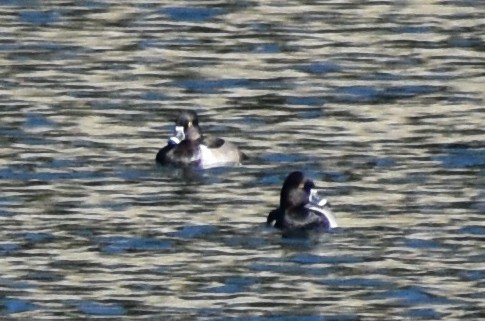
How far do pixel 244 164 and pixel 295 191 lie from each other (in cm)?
232

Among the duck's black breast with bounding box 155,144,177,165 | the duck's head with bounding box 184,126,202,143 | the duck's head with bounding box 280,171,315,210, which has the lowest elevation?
the duck's black breast with bounding box 155,144,177,165

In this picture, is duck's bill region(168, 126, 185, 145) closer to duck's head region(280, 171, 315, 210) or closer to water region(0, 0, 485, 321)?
water region(0, 0, 485, 321)

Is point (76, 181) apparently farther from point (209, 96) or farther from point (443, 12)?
point (443, 12)

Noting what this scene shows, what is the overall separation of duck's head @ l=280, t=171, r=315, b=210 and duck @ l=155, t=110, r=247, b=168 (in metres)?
2.05

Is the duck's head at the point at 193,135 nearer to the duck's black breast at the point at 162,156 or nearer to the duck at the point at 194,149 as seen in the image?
the duck at the point at 194,149

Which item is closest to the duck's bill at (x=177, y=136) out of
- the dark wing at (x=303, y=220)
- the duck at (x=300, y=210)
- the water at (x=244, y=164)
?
the water at (x=244, y=164)

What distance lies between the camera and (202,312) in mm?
18453

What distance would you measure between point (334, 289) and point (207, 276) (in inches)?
42.0

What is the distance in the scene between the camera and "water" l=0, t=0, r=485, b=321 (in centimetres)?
1914

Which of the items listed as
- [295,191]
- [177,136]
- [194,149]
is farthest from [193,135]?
[295,191]

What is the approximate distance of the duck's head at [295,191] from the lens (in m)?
22.1

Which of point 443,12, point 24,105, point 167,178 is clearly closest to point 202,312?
point 167,178

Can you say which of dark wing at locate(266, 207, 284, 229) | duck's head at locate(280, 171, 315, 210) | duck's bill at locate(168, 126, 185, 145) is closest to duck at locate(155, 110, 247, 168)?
duck's bill at locate(168, 126, 185, 145)

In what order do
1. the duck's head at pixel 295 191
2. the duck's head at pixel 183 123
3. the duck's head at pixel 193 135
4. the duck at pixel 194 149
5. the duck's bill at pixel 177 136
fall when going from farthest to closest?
the duck's head at pixel 183 123
the duck's bill at pixel 177 136
the duck's head at pixel 193 135
the duck at pixel 194 149
the duck's head at pixel 295 191
